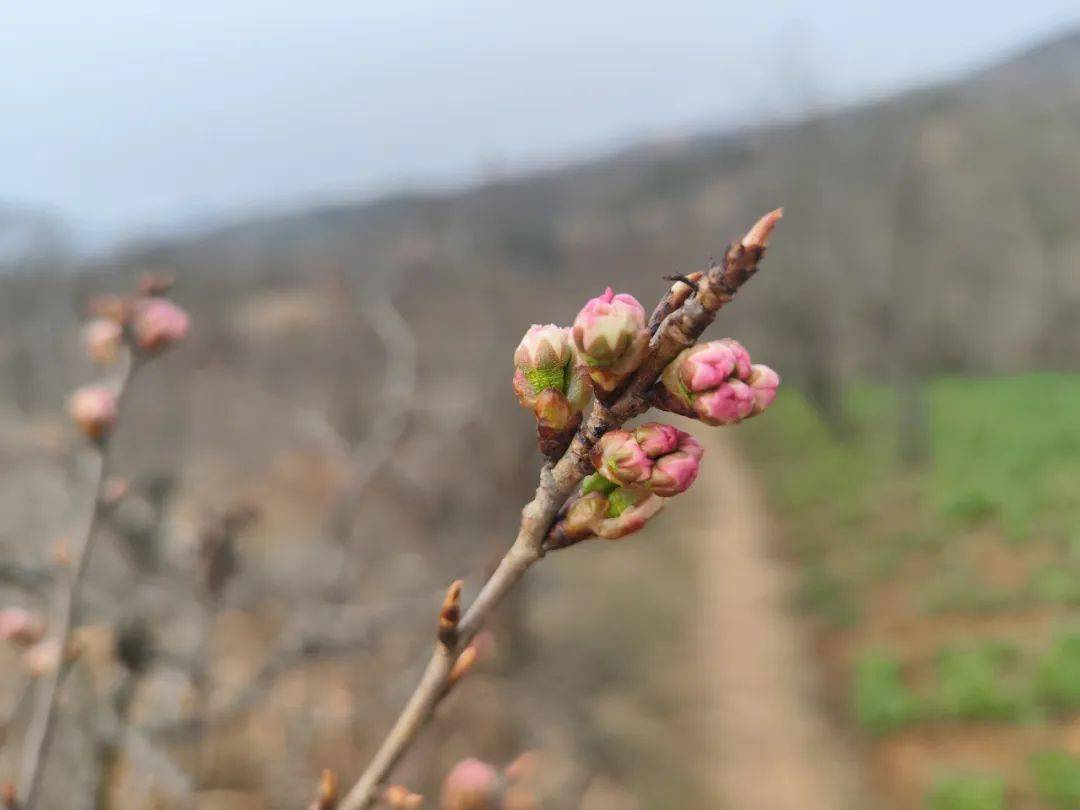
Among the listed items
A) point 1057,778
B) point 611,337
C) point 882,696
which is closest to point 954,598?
point 882,696

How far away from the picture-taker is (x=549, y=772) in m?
4.00

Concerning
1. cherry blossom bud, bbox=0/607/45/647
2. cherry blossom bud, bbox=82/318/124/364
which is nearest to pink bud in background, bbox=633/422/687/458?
A: cherry blossom bud, bbox=82/318/124/364

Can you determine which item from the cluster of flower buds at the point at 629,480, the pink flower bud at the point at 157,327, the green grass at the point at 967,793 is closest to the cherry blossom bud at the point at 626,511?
the cluster of flower buds at the point at 629,480

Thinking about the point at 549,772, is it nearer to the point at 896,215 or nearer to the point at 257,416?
the point at 257,416

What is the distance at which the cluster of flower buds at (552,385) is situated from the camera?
0.58 m

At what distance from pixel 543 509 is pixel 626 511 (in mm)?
59

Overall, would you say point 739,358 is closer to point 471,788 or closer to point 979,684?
point 471,788

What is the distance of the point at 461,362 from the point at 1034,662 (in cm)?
474

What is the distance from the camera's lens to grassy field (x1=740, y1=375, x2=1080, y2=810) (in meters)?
4.38

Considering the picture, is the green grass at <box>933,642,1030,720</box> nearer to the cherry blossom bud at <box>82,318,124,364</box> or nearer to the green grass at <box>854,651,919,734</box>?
the green grass at <box>854,651,919,734</box>

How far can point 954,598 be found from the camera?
5844 mm

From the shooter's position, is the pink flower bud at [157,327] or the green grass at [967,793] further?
the green grass at [967,793]

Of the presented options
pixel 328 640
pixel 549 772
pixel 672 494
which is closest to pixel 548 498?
pixel 672 494

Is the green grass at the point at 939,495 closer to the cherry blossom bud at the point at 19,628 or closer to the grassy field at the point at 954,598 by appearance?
the grassy field at the point at 954,598
